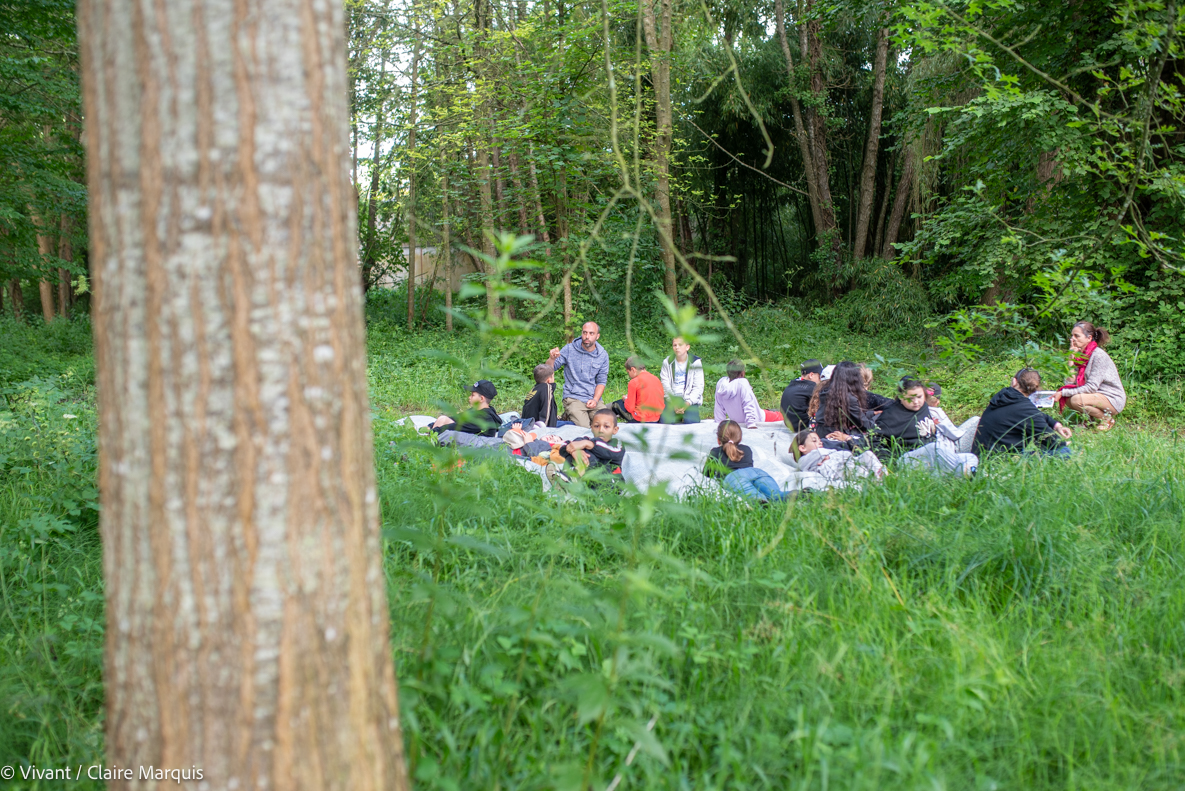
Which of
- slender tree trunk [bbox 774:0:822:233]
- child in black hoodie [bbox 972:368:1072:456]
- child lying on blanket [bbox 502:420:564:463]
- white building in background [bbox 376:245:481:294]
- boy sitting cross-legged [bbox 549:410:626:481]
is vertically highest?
slender tree trunk [bbox 774:0:822:233]

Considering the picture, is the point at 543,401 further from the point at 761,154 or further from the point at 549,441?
the point at 761,154

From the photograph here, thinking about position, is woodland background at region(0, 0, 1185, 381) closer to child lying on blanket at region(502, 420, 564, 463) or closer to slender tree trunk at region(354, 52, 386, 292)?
slender tree trunk at region(354, 52, 386, 292)

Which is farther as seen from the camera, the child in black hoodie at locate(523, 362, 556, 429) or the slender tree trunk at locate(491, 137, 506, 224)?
the slender tree trunk at locate(491, 137, 506, 224)

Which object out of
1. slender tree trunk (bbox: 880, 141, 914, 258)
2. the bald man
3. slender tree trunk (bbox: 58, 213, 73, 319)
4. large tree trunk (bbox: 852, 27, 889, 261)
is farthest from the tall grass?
large tree trunk (bbox: 852, 27, 889, 261)

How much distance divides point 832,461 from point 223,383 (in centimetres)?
453

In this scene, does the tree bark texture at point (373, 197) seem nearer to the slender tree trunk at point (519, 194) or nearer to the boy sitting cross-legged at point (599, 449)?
the slender tree trunk at point (519, 194)

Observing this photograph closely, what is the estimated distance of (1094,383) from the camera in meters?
7.44

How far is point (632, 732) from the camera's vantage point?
5.81 feet

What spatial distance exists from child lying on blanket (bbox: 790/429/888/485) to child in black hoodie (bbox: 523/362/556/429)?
2990 mm

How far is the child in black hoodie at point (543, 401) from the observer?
832cm

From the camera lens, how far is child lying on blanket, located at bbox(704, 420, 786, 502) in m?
4.43

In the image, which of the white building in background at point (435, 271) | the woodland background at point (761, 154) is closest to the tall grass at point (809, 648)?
the woodland background at point (761, 154)

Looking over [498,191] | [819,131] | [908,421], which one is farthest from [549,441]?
[819,131]

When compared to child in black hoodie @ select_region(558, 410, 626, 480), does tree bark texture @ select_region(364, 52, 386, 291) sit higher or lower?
higher
